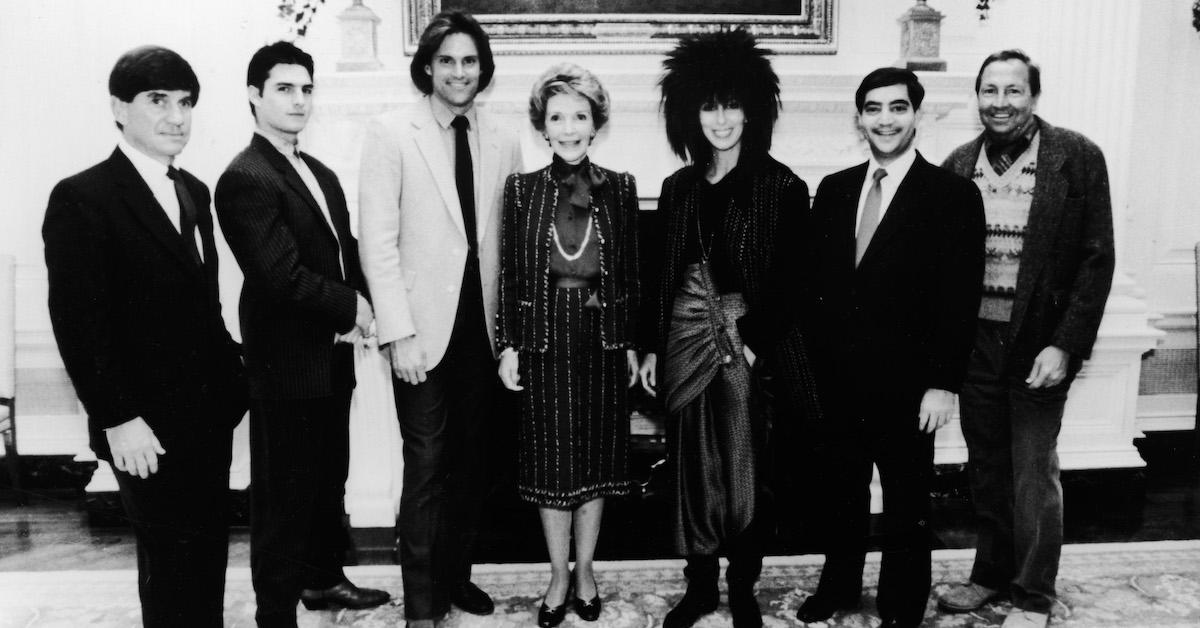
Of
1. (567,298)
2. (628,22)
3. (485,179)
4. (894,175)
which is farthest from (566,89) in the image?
(628,22)

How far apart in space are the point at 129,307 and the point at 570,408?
1092 mm

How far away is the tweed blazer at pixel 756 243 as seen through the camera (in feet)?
6.48

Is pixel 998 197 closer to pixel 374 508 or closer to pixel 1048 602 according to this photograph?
pixel 1048 602

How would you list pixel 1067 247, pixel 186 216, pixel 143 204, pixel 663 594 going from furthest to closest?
pixel 663 594
pixel 1067 247
pixel 186 216
pixel 143 204

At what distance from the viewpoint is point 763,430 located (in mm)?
2084

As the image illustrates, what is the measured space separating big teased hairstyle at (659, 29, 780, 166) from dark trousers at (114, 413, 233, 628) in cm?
145

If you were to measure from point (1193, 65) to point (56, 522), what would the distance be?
5.14 m

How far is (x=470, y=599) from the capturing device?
2291 mm

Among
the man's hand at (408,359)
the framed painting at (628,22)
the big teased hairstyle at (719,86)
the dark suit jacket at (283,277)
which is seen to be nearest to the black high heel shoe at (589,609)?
the man's hand at (408,359)

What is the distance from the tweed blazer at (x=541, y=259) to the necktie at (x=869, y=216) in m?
0.63

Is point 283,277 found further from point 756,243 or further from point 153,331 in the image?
point 756,243

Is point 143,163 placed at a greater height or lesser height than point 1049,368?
greater

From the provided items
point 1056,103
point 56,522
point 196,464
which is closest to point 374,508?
point 196,464

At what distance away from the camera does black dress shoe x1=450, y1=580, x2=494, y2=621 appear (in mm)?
2279
